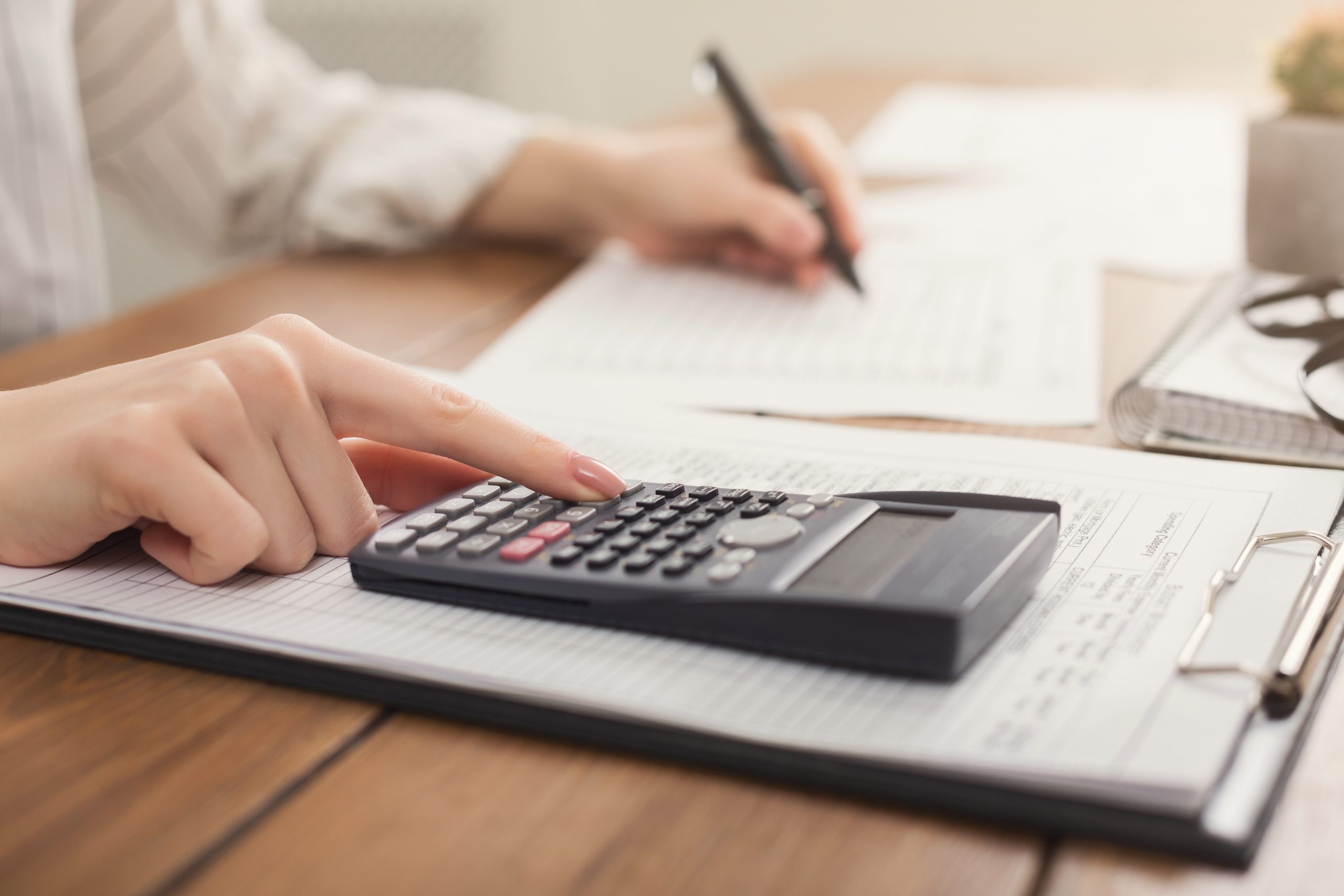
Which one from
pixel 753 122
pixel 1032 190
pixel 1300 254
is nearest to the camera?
pixel 1300 254

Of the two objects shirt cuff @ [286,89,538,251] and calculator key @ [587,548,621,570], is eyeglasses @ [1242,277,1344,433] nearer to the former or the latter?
calculator key @ [587,548,621,570]

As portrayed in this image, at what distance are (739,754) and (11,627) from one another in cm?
24

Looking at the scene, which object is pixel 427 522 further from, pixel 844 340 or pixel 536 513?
pixel 844 340

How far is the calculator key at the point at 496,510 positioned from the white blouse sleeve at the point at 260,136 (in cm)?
53

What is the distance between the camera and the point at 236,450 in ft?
1.20

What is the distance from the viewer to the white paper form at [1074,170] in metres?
0.80

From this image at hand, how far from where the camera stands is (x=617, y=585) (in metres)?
0.33

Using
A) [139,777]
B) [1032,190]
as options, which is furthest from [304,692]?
[1032,190]

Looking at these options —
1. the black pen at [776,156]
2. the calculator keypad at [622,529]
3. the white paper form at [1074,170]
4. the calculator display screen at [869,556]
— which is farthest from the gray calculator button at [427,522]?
the white paper form at [1074,170]

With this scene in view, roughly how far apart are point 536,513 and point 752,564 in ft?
0.28

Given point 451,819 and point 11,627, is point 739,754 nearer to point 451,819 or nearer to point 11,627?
point 451,819

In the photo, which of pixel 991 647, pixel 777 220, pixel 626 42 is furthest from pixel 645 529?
pixel 626 42

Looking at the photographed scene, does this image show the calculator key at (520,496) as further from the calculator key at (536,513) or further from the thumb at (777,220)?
the thumb at (777,220)

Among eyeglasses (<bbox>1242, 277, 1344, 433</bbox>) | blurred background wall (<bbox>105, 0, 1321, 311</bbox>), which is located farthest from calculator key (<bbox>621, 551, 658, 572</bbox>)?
blurred background wall (<bbox>105, 0, 1321, 311</bbox>)
